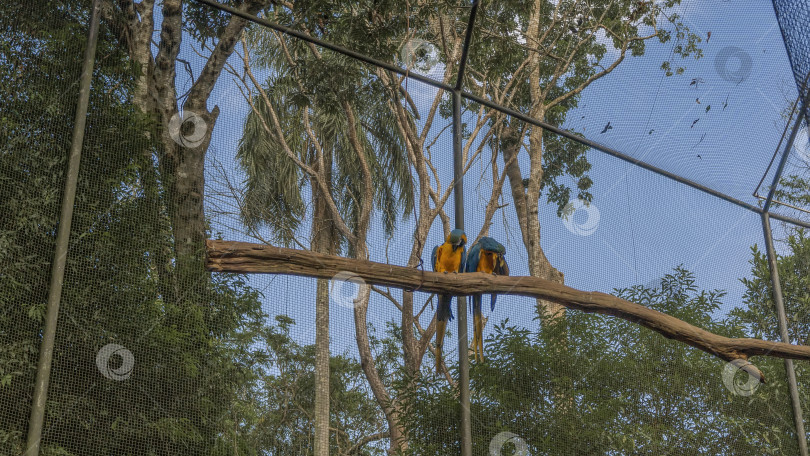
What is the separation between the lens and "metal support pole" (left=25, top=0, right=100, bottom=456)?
2492 mm

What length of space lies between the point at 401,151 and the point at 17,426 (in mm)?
6322

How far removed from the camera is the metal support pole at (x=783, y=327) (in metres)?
3.95

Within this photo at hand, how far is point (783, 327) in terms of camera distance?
4258 millimetres

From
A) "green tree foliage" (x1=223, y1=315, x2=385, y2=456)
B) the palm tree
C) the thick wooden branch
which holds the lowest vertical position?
"green tree foliage" (x1=223, y1=315, x2=385, y2=456)

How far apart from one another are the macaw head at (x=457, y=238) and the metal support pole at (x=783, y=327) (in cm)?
220

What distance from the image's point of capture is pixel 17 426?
2.51 metres

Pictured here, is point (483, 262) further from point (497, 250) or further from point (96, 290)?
point (96, 290)

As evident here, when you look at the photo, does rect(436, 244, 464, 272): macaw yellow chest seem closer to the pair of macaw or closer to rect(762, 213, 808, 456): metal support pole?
the pair of macaw

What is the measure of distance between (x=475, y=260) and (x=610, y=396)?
1069 millimetres

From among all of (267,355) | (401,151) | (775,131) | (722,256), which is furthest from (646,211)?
(401,151)

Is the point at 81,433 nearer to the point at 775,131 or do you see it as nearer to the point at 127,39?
the point at 127,39

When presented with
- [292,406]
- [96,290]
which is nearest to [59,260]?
[96,290]

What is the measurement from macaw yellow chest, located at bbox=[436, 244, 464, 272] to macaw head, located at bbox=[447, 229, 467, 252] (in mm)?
79

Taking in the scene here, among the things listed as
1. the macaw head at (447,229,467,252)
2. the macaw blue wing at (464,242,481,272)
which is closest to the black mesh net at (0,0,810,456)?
the macaw blue wing at (464,242,481,272)
